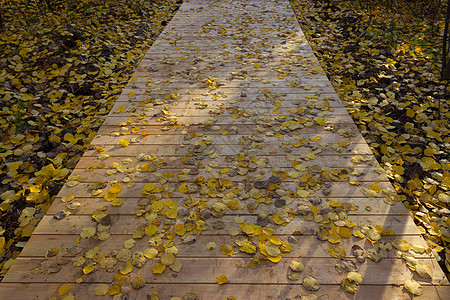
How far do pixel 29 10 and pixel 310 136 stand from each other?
467 centimetres

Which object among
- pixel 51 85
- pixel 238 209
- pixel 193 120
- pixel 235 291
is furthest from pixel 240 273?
pixel 51 85

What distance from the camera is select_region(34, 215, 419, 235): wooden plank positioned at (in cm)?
162

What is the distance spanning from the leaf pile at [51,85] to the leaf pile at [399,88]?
2456 mm

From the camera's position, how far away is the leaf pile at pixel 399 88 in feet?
6.37

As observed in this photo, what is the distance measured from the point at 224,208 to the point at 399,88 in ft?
8.16

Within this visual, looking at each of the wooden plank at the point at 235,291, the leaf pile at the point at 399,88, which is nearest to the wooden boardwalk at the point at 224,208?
the wooden plank at the point at 235,291

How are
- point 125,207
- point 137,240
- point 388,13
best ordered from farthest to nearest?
point 388,13 < point 125,207 < point 137,240

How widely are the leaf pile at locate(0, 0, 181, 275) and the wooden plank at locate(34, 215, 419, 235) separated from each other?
20 cm

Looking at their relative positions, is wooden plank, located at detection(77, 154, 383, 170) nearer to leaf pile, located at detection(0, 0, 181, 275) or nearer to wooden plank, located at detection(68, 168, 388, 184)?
wooden plank, located at detection(68, 168, 388, 184)

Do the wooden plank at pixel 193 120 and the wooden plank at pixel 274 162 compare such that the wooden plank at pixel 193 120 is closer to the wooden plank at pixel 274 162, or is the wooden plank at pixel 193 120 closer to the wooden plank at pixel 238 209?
the wooden plank at pixel 274 162

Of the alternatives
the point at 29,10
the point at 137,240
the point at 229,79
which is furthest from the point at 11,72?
the point at 137,240

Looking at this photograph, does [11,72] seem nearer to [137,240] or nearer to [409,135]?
[137,240]

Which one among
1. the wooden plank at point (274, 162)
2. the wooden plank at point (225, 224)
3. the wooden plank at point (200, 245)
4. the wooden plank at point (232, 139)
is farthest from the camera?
the wooden plank at point (232, 139)

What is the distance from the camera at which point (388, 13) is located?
184 inches
